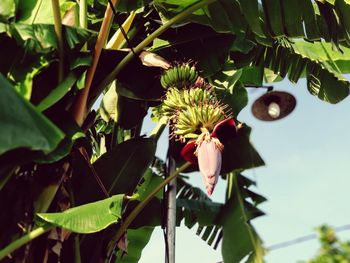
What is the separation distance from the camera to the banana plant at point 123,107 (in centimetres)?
145

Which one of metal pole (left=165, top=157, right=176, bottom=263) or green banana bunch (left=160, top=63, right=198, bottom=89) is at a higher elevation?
green banana bunch (left=160, top=63, right=198, bottom=89)

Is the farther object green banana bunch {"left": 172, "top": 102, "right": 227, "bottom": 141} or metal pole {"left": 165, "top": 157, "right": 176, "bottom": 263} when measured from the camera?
metal pole {"left": 165, "top": 157, "right": 176, "bottom": 263}

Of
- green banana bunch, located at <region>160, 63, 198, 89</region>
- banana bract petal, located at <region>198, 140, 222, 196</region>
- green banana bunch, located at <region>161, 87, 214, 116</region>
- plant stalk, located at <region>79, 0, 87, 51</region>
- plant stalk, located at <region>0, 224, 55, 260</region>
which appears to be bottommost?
plant stalk, located at <region>0, 224, 55, 260</region>

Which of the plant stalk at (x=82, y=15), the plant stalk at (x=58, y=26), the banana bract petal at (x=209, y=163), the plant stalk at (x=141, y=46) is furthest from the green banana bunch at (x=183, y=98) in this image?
the plant stalk at (x=82, y=15)

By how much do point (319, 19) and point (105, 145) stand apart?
3.60 feet

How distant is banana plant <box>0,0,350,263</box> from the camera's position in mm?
1454

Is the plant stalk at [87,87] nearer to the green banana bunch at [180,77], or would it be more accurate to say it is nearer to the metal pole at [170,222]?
the green banana bunch at [180,77]

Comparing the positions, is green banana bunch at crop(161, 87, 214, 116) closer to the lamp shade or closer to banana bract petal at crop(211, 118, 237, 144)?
banana bract petal at crop(211, 118, 237, 144)

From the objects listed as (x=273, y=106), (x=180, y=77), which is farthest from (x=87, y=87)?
(x=273, y=106)

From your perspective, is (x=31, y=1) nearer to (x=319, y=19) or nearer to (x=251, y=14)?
(x=251, y=14)

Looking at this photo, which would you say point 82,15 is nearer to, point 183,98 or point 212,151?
point 183,98

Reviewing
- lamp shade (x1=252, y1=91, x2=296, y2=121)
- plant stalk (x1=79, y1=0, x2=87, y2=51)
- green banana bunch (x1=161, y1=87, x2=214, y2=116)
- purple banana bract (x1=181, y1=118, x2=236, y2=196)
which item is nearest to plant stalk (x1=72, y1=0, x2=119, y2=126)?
plant stalk (x1=79, y1=0, x2=87, y2=51)

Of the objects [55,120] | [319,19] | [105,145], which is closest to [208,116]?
[55,120]

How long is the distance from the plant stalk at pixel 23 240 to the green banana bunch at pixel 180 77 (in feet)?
1.80
